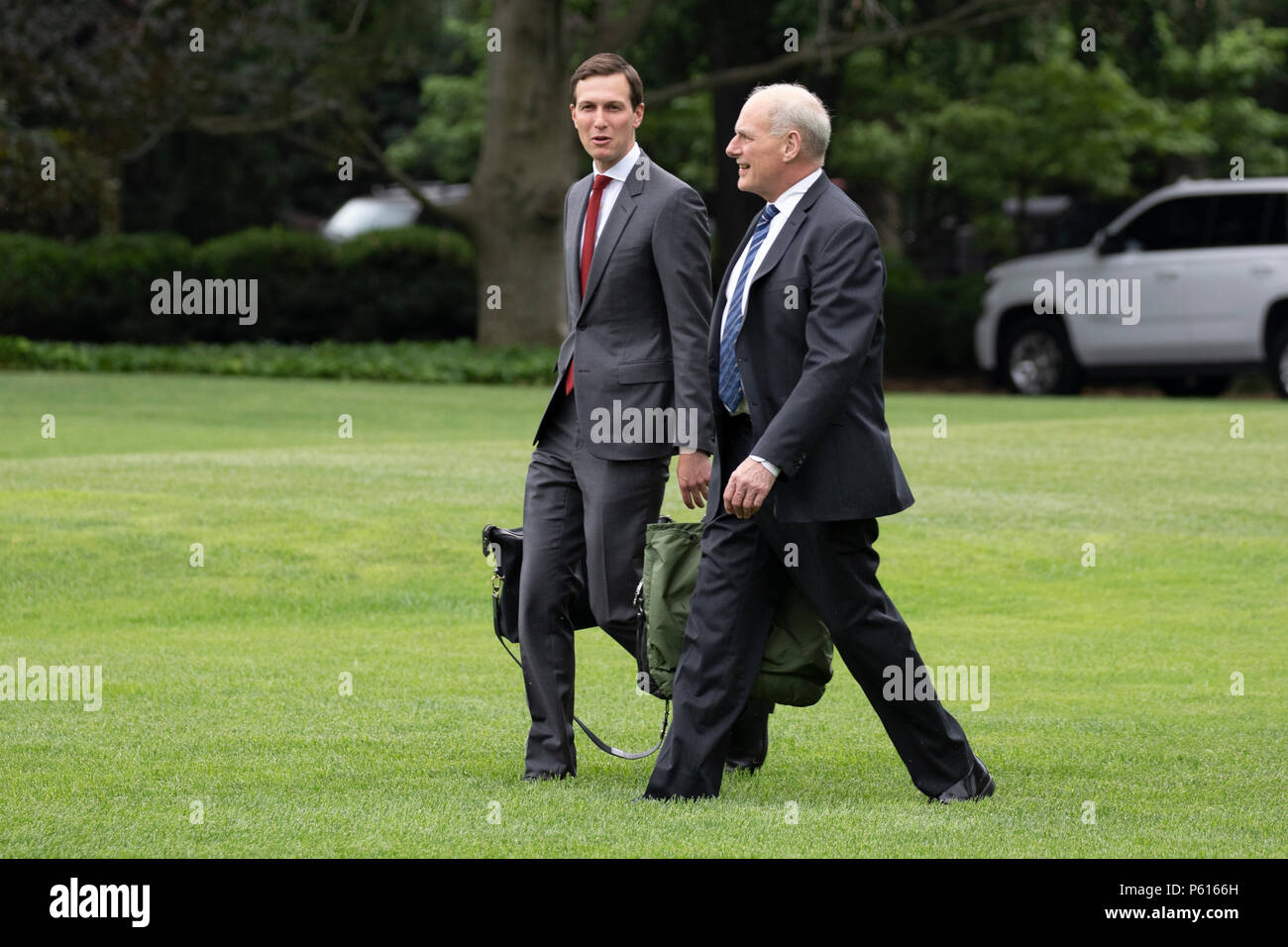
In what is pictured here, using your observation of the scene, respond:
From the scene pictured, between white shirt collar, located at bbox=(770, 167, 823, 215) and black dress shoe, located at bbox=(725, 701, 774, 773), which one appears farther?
black dress shoe, located at bbox=(725, 701, 774, 773)

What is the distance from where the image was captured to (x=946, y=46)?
28.4 metres

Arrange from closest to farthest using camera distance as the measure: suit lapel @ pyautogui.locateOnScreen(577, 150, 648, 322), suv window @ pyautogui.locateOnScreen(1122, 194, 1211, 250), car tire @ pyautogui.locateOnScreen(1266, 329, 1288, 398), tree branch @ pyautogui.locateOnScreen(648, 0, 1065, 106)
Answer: suit lapel @ pyautogui.locateOnScreen(577, 150, 648, 322) → car tire @ pyautogui.locateOnScreen(1266, 329, 1288, 398) → suv window @ pyautogui.locateOnScreen(1122, 194, 1211, 250) → tree branch @ pyautogui.locateOnScreen(648, 0, 1065, 106)

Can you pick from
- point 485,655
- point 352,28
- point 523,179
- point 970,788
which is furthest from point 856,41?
point 970,788

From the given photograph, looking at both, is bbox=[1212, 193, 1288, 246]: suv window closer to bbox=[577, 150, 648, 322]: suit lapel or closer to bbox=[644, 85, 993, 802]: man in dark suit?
bbox=[577, 150, 648, 322]: suit lapel

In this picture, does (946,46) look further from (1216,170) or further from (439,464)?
(439,464)

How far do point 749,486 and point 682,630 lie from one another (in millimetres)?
663

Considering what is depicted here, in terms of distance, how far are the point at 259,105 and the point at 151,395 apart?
26.2 feet

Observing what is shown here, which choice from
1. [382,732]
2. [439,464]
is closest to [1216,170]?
[439,464]

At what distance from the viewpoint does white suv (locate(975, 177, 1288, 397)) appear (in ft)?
71.1

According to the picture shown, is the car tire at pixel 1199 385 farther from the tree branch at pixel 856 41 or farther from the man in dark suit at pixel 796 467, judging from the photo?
the man in dark suit at pixel 796 467

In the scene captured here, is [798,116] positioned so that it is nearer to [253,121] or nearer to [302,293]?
[253,121]

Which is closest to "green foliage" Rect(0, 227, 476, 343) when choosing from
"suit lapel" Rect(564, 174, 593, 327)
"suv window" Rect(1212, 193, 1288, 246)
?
"suv window" Rect(1212, 193, 1288, 246)

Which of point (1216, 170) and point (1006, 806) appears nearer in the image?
point (1006, 806)

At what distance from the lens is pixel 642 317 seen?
6.25m
